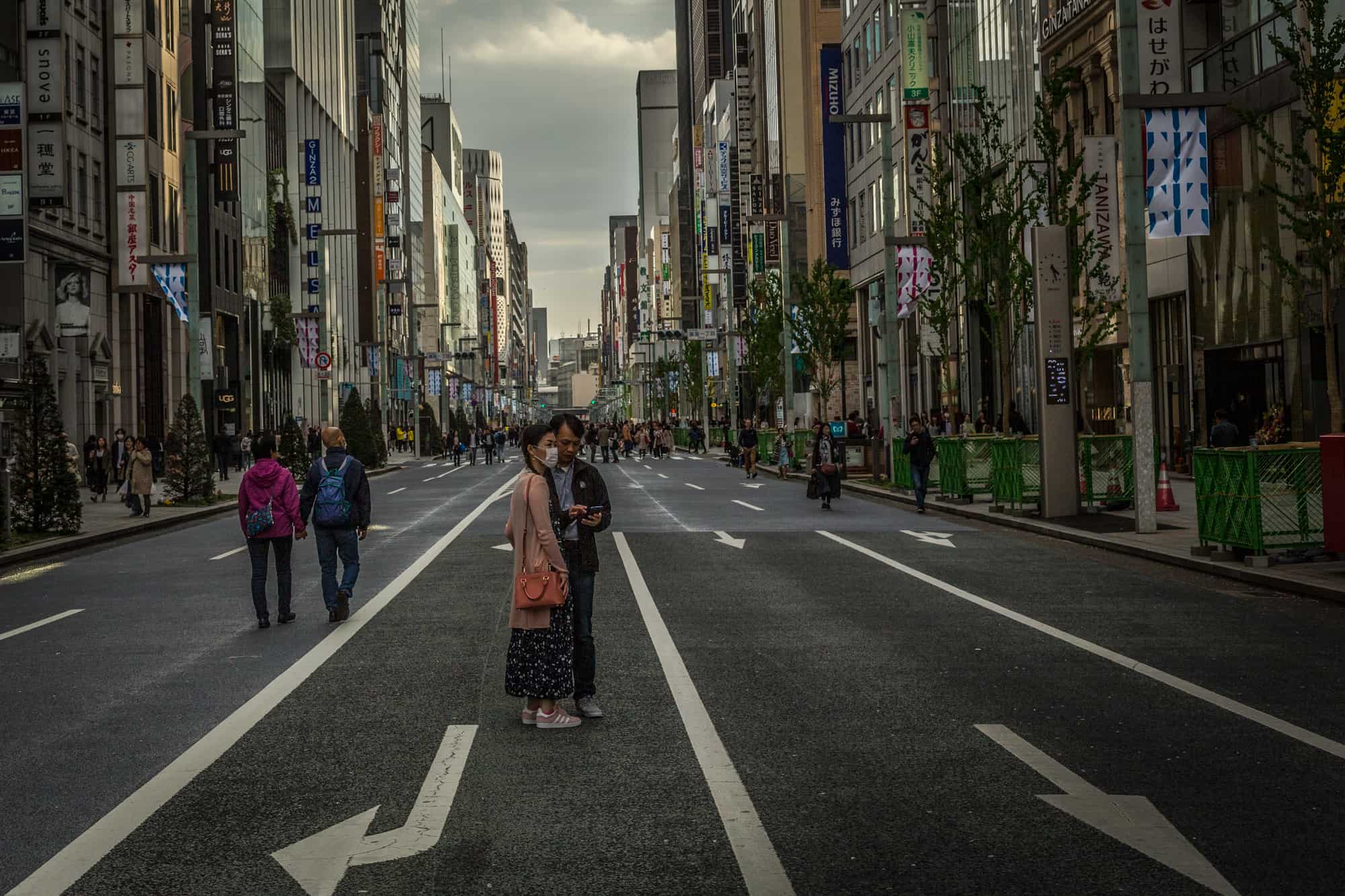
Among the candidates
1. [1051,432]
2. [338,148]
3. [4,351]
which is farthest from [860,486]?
[338,148]

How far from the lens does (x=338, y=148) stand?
106 m

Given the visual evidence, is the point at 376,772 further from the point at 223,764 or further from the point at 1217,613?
the point at 1217,613

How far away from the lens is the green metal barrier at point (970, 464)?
3003cm

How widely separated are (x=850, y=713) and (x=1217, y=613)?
5977mm

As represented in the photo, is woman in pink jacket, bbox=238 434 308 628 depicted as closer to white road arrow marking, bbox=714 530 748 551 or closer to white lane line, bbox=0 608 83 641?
white lane line, bbox=0 608 83 641

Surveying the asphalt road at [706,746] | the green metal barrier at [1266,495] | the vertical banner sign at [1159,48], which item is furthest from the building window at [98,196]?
the green metal barrier at [1266,495]

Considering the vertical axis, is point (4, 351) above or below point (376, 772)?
above

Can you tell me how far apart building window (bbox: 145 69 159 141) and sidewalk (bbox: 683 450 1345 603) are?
34.8 metres

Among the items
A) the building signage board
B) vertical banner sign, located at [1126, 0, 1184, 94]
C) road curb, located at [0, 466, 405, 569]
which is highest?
the building signage board

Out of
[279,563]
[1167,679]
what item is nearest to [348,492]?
[279,563]

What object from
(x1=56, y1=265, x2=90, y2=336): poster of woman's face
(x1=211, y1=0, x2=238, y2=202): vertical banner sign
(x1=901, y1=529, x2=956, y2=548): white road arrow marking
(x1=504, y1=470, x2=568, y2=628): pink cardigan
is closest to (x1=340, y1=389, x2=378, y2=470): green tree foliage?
(x1=211, y1=0, x2=238, y2=202): vertical banner sign

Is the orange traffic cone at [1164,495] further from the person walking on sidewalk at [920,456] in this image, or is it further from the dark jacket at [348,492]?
the dark jacket at [348,492]

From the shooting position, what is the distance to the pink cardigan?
8.41 metres

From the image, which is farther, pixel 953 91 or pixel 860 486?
pixel 953 91
